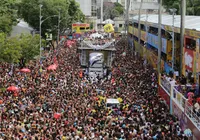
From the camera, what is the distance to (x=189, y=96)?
68.9 ft

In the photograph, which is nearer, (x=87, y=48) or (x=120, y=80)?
(x=120, y=80)

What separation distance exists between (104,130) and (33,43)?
24476mm

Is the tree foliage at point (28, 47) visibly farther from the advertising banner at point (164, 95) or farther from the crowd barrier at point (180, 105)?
the crowd barrier at point (180, 105)

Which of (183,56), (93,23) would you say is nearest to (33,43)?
(183,56)

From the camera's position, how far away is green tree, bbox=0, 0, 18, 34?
1790 inches

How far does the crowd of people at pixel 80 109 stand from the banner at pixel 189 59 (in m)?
2.56

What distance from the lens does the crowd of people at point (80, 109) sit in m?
18.6

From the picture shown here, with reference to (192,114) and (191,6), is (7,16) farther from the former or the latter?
(191,6)

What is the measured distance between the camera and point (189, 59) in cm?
2505

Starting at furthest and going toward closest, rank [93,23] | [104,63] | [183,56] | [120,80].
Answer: [93,23]
[104,63]
[120,80]
[183,56]

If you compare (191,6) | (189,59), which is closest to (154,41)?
(189,59)

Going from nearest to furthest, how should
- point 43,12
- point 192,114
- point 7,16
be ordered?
point 192,114, point 7,16, point 43,12

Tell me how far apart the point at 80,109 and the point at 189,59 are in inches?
272

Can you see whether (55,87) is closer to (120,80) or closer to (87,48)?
(120,80)
